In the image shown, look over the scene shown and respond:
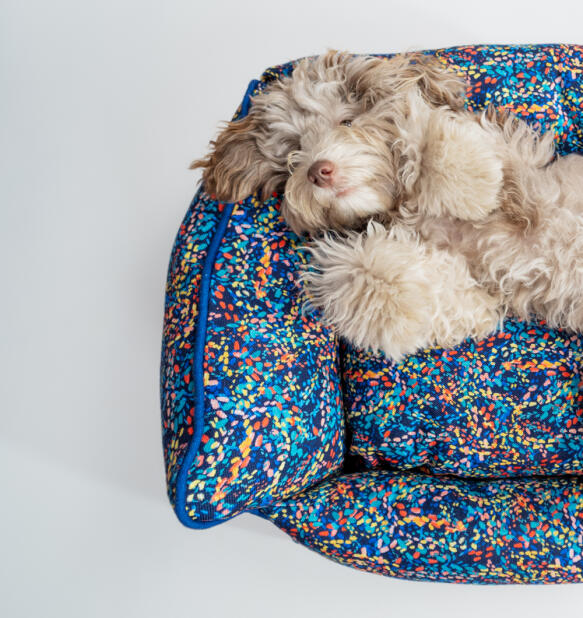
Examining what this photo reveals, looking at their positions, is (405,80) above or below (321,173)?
above

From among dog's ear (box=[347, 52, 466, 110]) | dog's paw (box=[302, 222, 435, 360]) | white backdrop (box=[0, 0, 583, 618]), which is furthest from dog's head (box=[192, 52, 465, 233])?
white backdrop (box=[0, 0, 583, 618])

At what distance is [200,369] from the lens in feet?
6.20

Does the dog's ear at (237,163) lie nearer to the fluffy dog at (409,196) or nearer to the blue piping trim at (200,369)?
the fluffy dog at (409,196)

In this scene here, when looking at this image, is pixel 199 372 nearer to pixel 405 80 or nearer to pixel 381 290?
pixel 381 290

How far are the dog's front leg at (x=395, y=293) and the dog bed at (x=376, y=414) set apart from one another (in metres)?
0.18

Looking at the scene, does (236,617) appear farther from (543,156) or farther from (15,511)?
(543,156)

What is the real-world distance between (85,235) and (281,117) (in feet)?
4.13

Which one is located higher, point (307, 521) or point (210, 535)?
point (307, 521)

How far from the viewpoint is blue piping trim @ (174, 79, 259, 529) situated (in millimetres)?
1805

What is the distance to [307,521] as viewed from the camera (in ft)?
6.70

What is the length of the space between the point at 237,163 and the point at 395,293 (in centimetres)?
64

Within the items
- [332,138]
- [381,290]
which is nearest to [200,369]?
[381,290]
